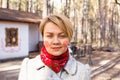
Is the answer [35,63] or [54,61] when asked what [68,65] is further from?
[35,63]

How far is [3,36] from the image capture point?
19.0m

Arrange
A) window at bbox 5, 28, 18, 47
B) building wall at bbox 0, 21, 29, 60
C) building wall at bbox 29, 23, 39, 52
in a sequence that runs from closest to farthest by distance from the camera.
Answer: building wall at bbox 0, 21, 29, 60 → window at bbox 5, 28, 18, 47 → building wall at bbox 29, 23, 39, 52

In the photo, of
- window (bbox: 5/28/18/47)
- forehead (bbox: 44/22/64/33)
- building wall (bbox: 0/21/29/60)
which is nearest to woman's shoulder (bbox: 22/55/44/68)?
forehead (bbox: 44/22/64/33)

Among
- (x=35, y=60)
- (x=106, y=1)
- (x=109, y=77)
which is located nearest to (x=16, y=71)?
(x=109, y=77)

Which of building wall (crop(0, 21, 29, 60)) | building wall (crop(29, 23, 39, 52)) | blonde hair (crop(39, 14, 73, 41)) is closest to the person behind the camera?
blonde hair (crop(39, 14, 73, 41))

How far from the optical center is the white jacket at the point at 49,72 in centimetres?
183

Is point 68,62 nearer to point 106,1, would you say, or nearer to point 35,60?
point 35,60

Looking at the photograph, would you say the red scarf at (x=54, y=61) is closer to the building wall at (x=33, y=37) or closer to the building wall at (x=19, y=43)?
the building wall at (x=19, y=43)

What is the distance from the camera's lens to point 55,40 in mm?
1865

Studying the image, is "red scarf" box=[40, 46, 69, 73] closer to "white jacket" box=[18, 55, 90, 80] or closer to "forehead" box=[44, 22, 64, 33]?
"white jacket" box=[18, 55, 90, 80]

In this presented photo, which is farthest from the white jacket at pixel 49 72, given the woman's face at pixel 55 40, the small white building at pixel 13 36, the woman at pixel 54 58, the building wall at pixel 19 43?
the building wall at pixel 19 43

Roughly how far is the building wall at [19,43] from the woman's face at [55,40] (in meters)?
17.2

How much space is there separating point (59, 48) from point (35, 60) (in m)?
0.20

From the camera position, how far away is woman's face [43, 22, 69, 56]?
73.1 inches
